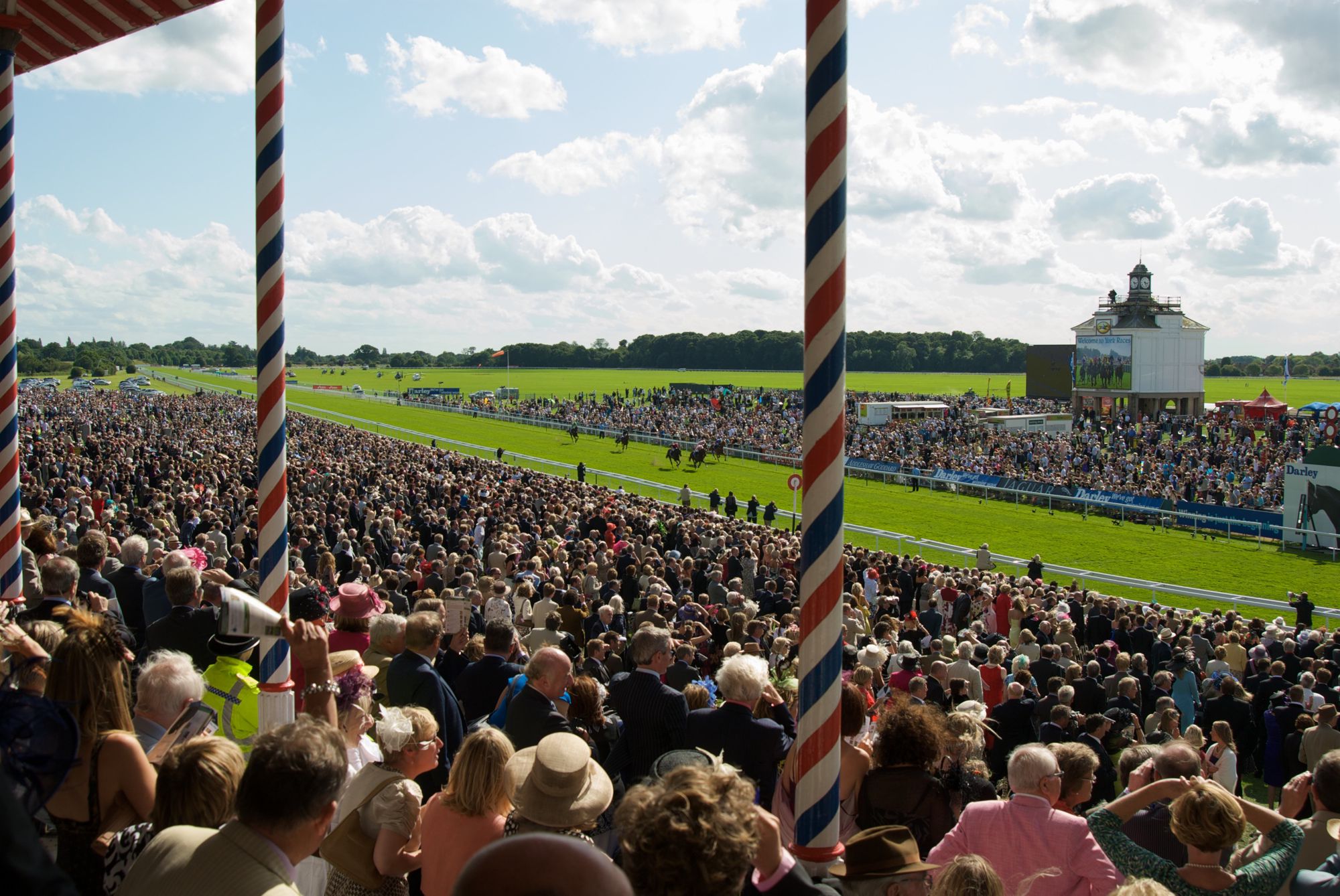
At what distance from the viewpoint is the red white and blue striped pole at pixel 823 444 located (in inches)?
119

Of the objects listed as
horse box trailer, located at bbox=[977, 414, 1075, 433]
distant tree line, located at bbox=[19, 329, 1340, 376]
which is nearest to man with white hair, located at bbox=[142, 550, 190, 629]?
horse box trailer, located at bbox=[977, 414, 1075, 433]

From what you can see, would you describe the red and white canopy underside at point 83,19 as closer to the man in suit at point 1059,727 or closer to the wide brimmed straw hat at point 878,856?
the wide brimmed straw hat at point 878,856

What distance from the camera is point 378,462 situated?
2973 centimetres

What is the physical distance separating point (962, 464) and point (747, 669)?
36551 millimetres

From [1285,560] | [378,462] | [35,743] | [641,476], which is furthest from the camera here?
[641,476]

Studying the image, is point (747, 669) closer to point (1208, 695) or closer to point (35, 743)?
point (35, 743)

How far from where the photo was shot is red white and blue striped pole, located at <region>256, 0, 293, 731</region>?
432 centimetres

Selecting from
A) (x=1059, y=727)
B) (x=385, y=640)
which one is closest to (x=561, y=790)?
(x=385, y=640)

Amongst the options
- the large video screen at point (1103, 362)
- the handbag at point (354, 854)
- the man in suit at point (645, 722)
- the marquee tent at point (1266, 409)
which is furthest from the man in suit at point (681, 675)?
the large video screen at point (1103, 362)

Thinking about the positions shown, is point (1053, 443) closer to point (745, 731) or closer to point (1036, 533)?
point (1036, 533)

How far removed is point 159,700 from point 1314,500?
29.1m

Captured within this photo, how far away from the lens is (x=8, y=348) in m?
6.18

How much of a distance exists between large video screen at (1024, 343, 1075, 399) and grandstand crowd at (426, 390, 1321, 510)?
189cm

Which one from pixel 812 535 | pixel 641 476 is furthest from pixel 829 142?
pixel 641 476
